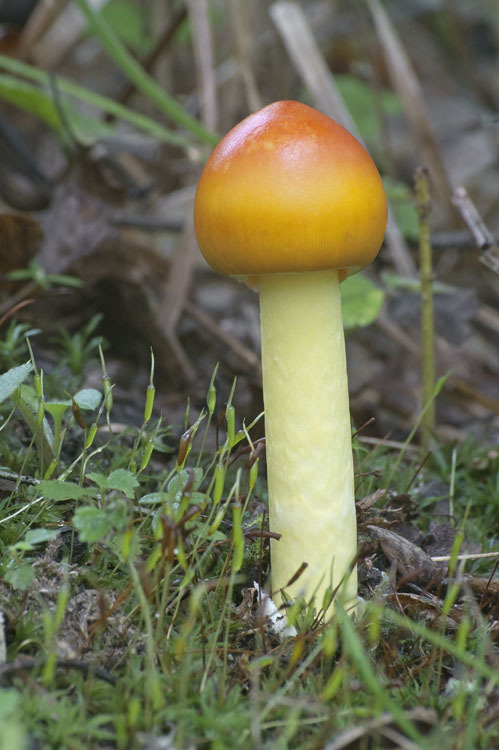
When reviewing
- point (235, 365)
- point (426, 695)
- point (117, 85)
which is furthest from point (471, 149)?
point (426, 695)

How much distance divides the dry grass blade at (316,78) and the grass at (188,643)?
234 cm

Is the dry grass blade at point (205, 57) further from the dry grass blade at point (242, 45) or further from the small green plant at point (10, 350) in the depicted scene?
the small green plant at point (10, 350)

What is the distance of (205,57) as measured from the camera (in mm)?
4355

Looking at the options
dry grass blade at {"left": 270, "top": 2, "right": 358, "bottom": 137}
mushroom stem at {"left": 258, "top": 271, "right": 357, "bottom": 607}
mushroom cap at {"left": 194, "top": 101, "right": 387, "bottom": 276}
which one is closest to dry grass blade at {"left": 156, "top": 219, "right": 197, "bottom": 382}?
dry grass blade at {"left": 270, "top": 2, "right": 358, "bottom": 137}

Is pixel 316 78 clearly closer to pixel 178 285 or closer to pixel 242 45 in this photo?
pixel 242 45

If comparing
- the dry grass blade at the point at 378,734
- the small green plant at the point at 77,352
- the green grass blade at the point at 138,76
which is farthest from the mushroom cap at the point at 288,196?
the green grass blade at the point at 138,76

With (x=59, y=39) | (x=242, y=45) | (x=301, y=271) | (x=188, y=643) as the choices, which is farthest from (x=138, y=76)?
(x=188, y=643)

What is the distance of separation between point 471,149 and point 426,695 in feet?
24.4

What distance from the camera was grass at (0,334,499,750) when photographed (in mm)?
1470

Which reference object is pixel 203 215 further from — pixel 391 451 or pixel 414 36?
pixel 414 36

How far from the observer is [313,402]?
81.9 inches

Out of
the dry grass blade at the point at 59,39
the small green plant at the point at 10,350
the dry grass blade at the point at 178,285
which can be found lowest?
the dry grass blade at the point at 178,285

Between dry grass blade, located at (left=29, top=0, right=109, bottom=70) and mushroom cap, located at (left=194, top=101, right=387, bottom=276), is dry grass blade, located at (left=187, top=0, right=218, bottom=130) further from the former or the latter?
mushroom cap, located at (left=194, top=101, right=387, bottom=276)

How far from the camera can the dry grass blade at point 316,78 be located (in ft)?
14.0
